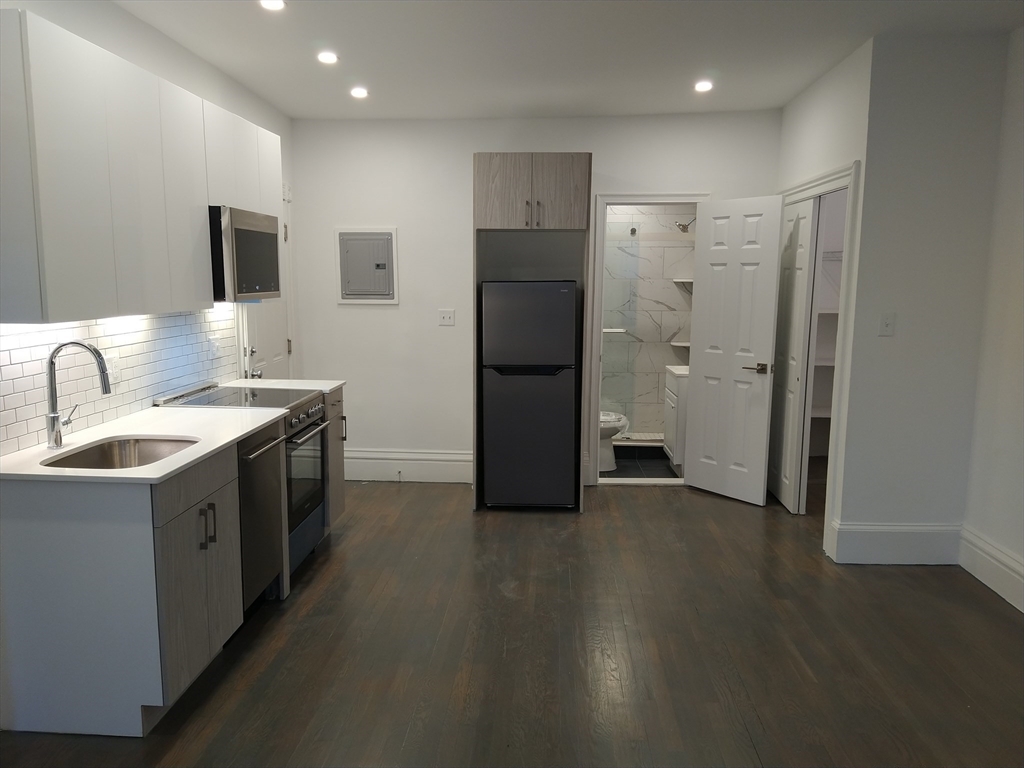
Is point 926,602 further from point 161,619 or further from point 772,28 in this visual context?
point 161,619

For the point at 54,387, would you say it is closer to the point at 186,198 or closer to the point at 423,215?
the point at 186,198

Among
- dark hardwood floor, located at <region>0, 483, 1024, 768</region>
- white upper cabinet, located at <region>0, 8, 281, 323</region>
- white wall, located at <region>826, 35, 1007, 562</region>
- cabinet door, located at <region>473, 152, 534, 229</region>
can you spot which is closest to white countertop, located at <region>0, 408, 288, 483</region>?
white upper cabinet, located at <region>0, 8, 281, 323</region>

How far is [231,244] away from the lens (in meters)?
3.06

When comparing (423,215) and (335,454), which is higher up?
(423,215)

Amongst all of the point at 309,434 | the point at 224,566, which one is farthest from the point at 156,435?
the point at 309,434

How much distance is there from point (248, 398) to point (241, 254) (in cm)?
68

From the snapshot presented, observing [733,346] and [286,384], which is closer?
[286,384]

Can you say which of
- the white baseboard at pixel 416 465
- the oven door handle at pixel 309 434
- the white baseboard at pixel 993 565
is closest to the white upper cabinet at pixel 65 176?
the oven door handle at pixel 309 434

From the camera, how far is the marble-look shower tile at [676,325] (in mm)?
6148

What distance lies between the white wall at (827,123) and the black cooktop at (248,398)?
300 cm

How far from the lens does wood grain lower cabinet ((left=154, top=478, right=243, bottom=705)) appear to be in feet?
6.96

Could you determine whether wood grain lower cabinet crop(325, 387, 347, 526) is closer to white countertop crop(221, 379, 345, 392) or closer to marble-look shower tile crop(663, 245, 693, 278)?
white countertop crop(221, 379, 345, 392)

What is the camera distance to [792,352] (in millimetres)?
4383

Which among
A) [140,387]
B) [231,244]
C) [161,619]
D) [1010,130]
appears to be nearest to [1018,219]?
[1010,130]
